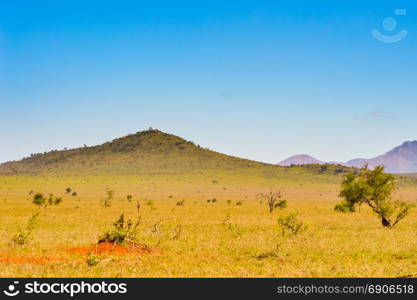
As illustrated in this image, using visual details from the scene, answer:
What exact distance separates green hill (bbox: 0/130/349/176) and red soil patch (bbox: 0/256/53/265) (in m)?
129

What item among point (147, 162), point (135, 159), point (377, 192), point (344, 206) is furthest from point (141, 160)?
point (377, 192)

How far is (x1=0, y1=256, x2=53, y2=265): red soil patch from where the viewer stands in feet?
57.2

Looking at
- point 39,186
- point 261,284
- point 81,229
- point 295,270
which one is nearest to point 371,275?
point 295,270

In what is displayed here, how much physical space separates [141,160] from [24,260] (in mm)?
146041

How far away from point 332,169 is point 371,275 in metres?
146

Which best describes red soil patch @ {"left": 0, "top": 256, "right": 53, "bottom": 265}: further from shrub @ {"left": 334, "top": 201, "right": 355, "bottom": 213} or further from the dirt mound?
shrub @ {"left": 334, "top": 201, "right": 355, "bottom": 213}

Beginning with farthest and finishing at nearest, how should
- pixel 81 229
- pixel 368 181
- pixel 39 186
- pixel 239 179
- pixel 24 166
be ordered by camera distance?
pixel 24 166
pixel 239 179
pixel 39 186
pixel 368 181
pixel 81 229

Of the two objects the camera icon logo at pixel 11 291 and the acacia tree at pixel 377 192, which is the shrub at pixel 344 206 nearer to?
the acacia tree at pixel 377 192

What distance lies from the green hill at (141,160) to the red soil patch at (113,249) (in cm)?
12679

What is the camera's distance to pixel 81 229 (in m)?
31.4

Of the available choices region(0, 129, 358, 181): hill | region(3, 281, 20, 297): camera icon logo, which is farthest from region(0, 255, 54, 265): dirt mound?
region(0, 129, 358, 181): hill

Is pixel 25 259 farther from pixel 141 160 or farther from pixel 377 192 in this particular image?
pixel 141 160

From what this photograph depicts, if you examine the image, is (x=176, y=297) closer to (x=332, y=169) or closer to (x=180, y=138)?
→ (x=332, y=169)

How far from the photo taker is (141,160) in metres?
163
